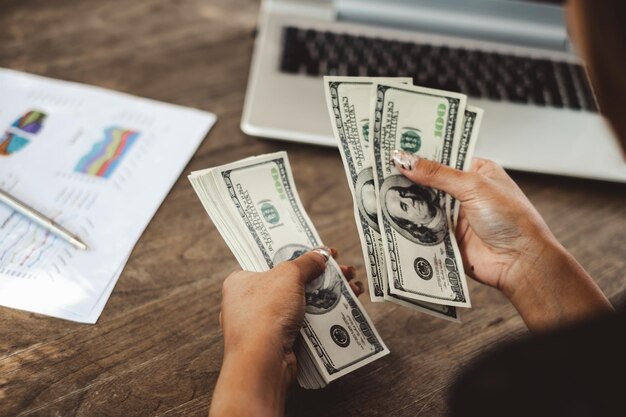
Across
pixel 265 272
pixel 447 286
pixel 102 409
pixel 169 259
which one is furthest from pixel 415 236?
pixel 102 409

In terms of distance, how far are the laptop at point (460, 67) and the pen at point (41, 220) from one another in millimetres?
325

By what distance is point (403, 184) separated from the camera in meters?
0.80

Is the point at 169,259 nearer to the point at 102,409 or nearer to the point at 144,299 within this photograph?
the point at 144,299

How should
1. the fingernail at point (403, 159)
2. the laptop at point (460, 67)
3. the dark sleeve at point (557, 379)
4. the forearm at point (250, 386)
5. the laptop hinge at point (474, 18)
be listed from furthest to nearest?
the laptop hinge at point (474, 18) → the laptop at point (460, 67) → the fingernail at point (403, 159) → the forearm at point (250, 386) → the dark sleeve at point (557, 379)

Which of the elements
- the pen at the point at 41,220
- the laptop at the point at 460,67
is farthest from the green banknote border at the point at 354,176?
the pen at the point at 41,220

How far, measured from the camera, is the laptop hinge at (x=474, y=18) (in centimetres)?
109

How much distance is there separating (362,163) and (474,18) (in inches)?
20.7

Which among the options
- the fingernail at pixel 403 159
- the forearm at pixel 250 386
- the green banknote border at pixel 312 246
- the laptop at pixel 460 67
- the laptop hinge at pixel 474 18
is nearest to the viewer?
the forearm at pixel 250 386

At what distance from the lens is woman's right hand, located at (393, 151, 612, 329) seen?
0.73 m

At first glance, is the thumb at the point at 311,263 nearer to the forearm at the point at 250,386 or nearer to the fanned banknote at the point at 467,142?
the forearm at the point at 250,386

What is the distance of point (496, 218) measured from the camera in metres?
0.77

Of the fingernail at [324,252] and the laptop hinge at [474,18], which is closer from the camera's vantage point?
the fingernail at [324,252]

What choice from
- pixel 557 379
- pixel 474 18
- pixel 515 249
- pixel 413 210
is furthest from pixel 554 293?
pixel 474 18

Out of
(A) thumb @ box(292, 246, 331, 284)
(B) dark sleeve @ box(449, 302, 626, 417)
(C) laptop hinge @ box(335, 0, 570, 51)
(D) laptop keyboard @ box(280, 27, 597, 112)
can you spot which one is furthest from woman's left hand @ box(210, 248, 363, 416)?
(C) laptop hinge @ box(335, 0, 570, 51)
